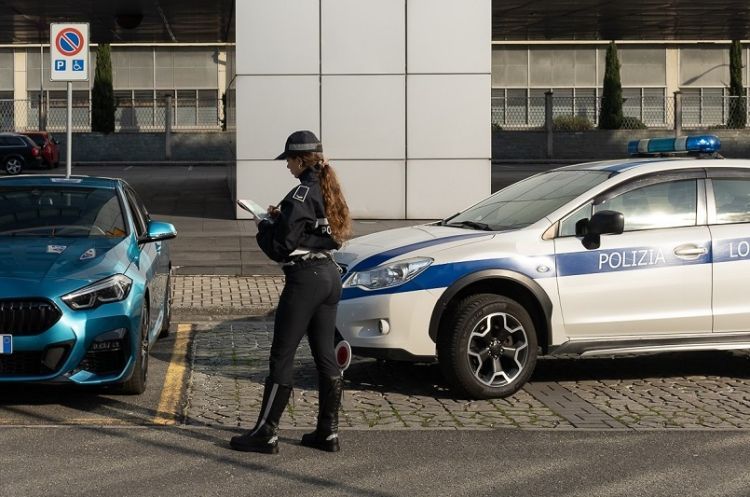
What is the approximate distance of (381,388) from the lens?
28.6 feet

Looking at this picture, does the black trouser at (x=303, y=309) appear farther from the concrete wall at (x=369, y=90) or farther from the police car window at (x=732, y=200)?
the concrete wall at (x=369, y=90)

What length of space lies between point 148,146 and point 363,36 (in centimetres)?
3112

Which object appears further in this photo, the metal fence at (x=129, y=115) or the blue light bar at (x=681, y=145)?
the metal fence at (x=129, y=115)

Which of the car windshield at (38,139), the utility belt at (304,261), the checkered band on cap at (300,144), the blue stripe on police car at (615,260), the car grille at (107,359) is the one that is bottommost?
the car grille at (107,359)

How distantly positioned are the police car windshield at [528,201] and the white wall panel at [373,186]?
9827mm

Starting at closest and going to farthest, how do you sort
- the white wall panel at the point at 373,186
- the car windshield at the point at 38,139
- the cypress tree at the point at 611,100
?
the white wall panel at the point at 373,186
the car windshield at the point at 38,139
the cypress tree at the point at 611,100

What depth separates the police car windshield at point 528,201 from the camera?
8734mm

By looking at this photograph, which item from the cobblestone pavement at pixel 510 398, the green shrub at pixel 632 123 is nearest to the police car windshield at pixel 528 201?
the cobblestone pavement at pixel 510 398

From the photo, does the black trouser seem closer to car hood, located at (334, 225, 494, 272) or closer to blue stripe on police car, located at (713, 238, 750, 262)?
car hood, located at (334, 225, 494, 272)

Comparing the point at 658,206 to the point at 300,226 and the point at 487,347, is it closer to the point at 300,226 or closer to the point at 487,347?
the point at 487,347

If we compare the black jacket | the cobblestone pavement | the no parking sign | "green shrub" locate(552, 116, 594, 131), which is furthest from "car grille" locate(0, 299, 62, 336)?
"green shrub" locate(552, 116, 594, 131)

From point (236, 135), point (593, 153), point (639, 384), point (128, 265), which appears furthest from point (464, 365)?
point (593, 153)

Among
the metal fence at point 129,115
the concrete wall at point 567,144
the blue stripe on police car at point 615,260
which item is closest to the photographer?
the blue stripe on police car at point 615,260

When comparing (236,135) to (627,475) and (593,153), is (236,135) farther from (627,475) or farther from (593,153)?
(593,153)
